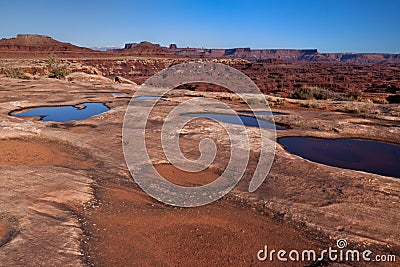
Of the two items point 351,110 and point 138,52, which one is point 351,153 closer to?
point 351,110

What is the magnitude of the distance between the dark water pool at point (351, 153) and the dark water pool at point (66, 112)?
9.13 meters

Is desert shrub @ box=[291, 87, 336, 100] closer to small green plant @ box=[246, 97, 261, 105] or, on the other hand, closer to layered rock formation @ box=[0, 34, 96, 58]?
small green plant @ box=[246, 97, 261, 105]

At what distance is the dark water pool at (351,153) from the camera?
27.1 ft

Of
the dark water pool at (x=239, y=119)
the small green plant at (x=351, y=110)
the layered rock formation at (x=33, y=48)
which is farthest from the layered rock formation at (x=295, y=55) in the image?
the dark water pool at (x=239, y=119)

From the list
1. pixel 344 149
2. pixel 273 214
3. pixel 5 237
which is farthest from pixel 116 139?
pixel 344 149

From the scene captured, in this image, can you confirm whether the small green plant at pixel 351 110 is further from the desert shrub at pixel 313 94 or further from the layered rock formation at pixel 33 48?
the layered rock formation at pixel 33 48

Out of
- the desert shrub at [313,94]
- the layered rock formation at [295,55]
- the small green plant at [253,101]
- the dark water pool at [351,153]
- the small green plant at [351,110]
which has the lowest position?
the dark water pool at [351,153]

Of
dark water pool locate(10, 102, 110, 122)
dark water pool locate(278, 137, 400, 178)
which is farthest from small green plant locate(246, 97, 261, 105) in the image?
dark water pool locate(10, 102, 110, 122)

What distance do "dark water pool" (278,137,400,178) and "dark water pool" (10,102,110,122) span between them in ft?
29.9

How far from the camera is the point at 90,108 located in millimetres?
15484

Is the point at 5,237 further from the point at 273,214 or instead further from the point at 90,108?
the point at 90,108

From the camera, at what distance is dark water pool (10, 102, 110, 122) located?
13402mm

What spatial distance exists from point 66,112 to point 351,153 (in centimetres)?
1262

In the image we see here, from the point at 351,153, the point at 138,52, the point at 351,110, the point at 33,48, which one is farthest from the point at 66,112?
the point at 138,52
